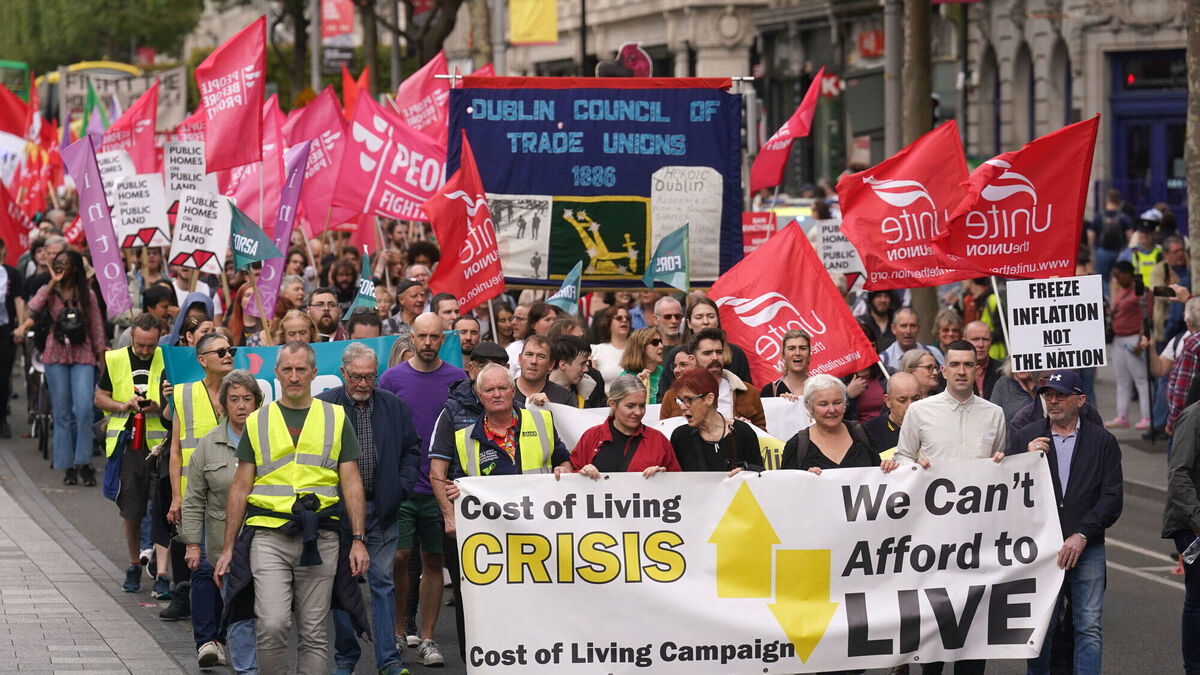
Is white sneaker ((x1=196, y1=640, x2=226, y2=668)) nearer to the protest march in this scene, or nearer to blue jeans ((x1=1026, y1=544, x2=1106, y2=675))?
the protest march

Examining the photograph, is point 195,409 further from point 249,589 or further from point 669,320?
point 669,320

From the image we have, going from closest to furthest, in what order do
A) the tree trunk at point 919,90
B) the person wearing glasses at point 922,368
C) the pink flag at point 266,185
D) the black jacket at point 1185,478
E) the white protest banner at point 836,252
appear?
the black jacket at point 1185,478 < the person wearing glasses at point 922,368 < the white protest banner at point 836,252 < the pink flag at point 266,185 < the tree trunk at point 919,90

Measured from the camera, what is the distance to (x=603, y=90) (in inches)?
569

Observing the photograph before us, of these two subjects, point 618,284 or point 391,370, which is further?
point 618,284

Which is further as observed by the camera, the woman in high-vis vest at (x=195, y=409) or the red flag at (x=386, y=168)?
the red flag at (x=386, y=168)

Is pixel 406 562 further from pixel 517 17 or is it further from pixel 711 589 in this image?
pixel 517 17

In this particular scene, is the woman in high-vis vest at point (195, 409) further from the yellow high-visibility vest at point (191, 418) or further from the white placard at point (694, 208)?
the white placard at point (694, 208)

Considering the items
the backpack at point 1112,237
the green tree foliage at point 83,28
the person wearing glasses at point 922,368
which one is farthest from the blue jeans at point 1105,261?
the green tree foliage at point 83,28

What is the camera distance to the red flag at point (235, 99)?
15.6m

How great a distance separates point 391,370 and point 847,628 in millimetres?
2988

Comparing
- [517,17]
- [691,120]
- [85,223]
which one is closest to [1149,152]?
[517,17]

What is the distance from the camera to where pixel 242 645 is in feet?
28.8

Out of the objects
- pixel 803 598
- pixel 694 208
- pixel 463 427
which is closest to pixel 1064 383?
pixel 803 598

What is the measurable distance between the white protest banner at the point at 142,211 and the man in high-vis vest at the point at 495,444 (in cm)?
810
